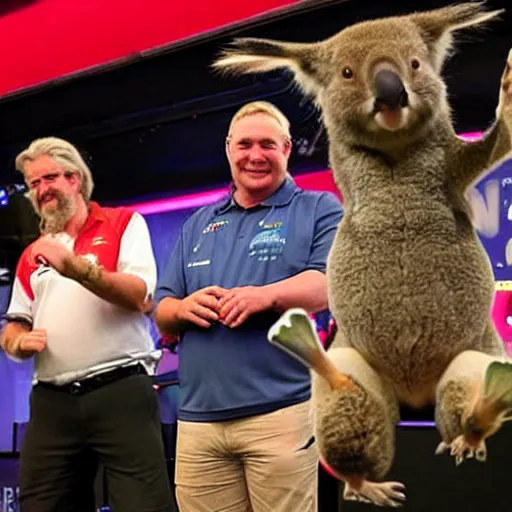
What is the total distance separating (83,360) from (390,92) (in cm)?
126

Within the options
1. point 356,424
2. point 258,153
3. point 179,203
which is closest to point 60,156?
point 258,153

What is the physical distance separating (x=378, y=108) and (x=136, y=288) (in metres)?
1.12

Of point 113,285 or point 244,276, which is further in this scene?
point 113,285

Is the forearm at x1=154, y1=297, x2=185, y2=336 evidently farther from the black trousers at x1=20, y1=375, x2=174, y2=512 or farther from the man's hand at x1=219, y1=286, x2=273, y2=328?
the black trousers at x1=20, y1=375, x2=174, y2=512

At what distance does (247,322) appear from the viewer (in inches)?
45.1

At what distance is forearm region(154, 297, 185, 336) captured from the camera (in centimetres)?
110

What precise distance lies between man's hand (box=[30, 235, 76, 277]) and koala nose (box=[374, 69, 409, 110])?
931 millimetres

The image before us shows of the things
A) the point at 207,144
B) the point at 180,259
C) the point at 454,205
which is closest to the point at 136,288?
the point at 180,259

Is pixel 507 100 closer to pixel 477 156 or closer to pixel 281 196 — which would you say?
pixel 477 156

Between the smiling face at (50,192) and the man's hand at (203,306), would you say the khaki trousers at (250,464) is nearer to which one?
the man's hand at (203,306)

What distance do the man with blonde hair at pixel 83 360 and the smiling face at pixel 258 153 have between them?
558mm

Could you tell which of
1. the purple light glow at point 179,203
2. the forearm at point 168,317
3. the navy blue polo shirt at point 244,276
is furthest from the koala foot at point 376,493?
the purple light glow at point 179,203

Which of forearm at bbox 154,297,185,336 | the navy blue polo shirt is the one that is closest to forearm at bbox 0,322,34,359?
the navy blue polo shirt

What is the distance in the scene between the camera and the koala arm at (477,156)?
582mm
